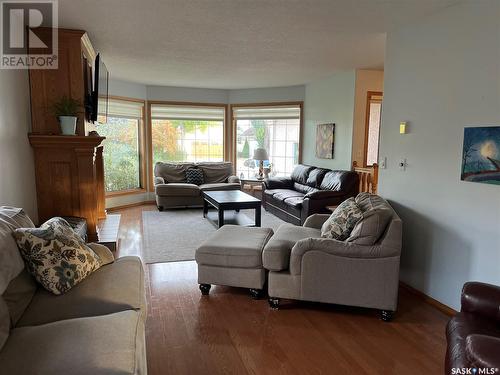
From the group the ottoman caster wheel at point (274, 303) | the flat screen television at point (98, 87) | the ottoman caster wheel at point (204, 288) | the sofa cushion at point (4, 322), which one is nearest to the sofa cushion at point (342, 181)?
the ottoman caster wheel at point (274, 303)

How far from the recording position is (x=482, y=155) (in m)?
2.58

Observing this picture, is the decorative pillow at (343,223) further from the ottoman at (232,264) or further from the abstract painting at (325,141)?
the abstract painting at (325,141)

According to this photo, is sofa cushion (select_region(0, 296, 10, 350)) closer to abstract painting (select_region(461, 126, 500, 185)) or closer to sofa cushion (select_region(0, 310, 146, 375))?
sofa cushion (select_region(0, 310, 146, 375))

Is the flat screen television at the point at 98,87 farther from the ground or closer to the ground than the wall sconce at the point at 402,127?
farther from the ground

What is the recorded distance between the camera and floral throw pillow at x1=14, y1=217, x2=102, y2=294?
77.0 inches

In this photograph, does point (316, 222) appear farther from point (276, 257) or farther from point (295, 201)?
point (295, 201)

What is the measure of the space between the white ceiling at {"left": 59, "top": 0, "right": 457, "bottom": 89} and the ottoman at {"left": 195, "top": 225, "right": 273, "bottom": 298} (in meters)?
2.04

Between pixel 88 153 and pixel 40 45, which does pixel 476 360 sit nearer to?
pixel 88 153

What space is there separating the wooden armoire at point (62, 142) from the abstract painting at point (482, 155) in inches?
137

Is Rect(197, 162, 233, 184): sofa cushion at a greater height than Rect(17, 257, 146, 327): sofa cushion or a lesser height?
greater

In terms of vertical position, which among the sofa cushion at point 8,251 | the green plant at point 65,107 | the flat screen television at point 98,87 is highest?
the flat screen television at point 98,87

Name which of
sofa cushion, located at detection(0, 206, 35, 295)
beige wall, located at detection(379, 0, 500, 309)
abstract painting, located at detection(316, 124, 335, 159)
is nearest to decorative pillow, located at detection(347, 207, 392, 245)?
beige wall, located at detection(379, 0, 500, 309)

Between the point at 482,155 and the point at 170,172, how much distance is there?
5674 mm

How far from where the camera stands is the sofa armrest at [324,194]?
16.7 ft
